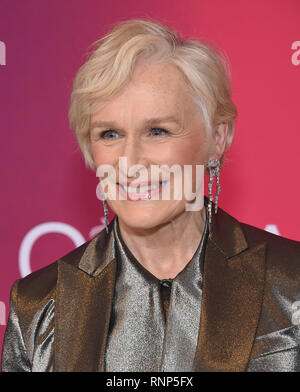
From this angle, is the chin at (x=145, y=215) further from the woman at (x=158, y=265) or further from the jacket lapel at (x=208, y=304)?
the jacket lapel at (x=208, y=304)

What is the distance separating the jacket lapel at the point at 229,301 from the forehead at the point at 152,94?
1.17 ft

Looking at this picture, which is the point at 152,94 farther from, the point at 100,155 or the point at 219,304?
the point at 219,304

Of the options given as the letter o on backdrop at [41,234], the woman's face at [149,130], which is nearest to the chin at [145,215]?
the woman's face at [149,130]

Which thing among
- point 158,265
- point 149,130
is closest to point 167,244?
point 158,265

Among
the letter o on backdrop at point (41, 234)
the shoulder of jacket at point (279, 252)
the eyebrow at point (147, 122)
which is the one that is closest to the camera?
the eyebrow at point (147, 122)

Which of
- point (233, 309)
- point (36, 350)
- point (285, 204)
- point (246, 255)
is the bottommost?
point (36, 350)

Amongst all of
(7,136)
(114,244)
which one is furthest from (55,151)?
(114,244)

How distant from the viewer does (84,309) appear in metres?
1.55

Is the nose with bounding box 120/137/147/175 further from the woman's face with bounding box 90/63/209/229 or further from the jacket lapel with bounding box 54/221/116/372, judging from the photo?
the jacket lapel with bounding box 54/221/116/372

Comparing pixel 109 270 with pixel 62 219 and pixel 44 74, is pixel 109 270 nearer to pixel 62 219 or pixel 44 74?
pixel 62 219

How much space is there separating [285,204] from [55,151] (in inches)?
30.9

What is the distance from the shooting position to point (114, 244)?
164 centimetres

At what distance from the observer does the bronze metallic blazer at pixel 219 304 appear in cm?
148

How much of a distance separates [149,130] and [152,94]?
83 millimetres
